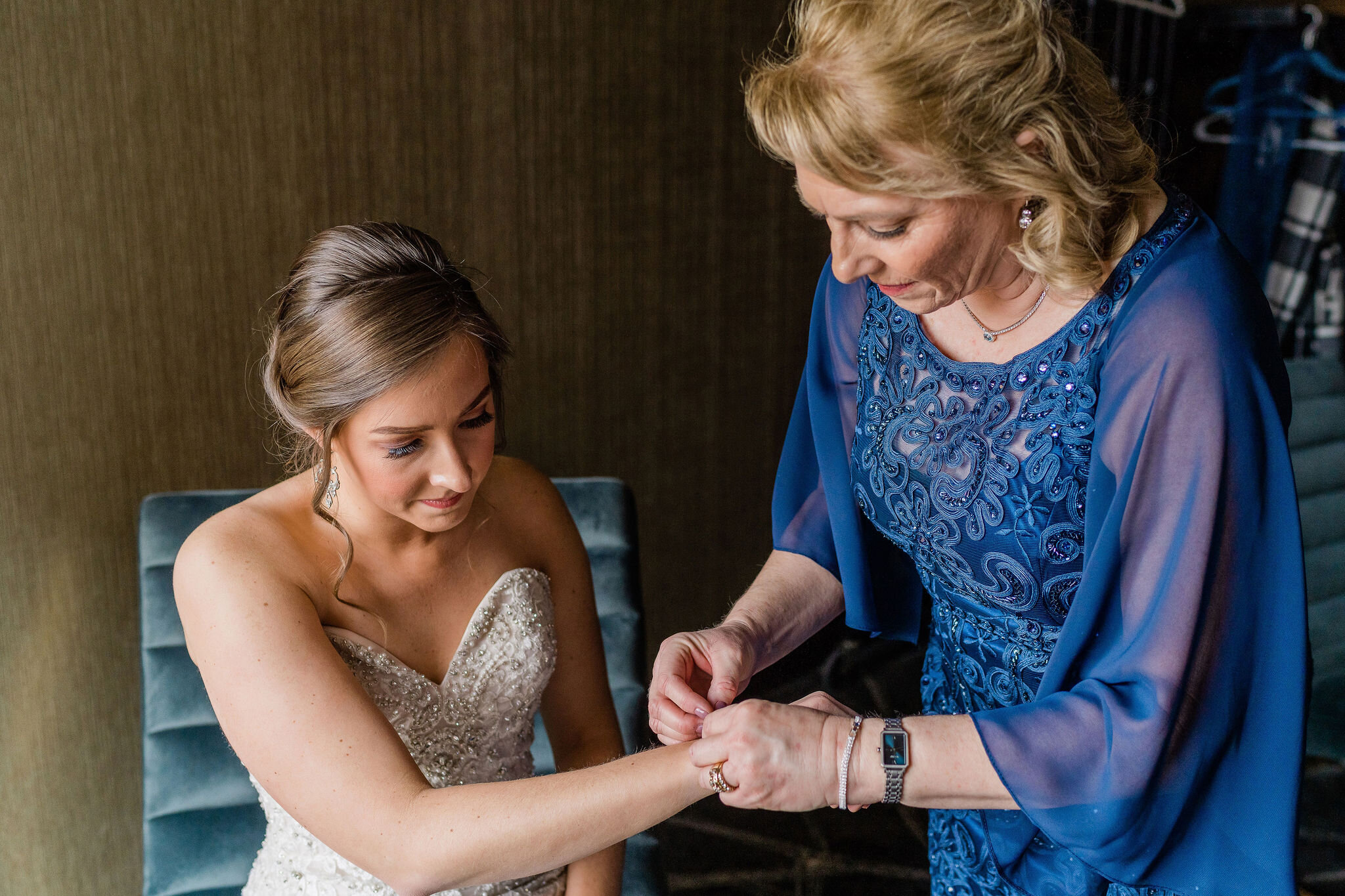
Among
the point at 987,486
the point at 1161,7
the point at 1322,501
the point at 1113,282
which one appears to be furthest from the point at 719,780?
the point at 1161,7

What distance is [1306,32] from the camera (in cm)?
293

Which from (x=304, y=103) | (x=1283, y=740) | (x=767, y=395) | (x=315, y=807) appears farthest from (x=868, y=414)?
(x=767, y=395)

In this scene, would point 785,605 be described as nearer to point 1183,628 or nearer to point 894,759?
point 894,759

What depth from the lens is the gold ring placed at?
103 cm

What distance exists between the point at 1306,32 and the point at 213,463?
3018 mm

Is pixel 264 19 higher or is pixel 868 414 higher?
pixel 264 19

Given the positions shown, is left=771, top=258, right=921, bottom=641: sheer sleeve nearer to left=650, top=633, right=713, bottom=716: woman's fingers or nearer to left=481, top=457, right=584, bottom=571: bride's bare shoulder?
left=650, top=633, right=713, bottom=716: woman's fingers

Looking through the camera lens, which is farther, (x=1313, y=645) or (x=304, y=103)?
(x=1313, y=645)

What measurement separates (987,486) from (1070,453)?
10 cm

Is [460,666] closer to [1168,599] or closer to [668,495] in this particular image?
[1168,599]

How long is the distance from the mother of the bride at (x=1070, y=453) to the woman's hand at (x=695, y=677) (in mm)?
90

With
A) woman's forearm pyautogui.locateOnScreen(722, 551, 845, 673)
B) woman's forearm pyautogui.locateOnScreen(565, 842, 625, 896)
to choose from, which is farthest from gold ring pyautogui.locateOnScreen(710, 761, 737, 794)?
woman's forearm pyautogui.locateOnScreen(565, 842, 625, 896)

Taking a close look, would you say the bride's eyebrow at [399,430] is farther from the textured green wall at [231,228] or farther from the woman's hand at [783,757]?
the textured green wall at [231,228]

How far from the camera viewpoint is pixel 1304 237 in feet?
9.85
